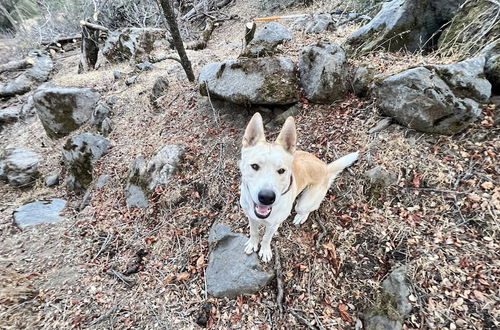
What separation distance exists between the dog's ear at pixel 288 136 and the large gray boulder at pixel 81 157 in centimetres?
466

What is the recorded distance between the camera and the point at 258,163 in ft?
8.07

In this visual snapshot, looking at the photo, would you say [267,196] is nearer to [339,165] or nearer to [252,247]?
[252,247]

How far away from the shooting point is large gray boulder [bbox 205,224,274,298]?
3178mm

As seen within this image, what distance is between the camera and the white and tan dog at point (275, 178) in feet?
7.99

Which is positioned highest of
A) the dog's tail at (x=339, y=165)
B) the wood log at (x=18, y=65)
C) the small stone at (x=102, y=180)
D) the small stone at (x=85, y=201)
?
the wood log at (x=18, y=65)

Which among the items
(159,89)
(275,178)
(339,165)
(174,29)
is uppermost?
(174,29)

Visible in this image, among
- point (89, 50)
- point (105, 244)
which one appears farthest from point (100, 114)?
point (89, 50)

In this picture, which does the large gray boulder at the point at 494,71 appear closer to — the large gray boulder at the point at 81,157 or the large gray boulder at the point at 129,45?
the large gray boulder at the point at 81,157

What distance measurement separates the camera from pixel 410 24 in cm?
468

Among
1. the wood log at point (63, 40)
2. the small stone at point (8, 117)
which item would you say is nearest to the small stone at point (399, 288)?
the small stone at point (8, 117)

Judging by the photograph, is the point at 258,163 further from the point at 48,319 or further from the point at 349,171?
the point at 48,319

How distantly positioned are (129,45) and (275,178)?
1000cm

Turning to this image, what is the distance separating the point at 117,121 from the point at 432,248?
6.86m

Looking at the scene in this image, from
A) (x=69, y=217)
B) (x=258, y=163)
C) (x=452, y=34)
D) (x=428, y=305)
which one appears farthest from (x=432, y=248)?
(x=69, y=217)
